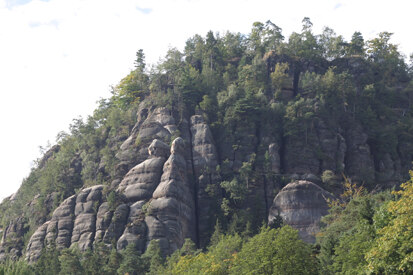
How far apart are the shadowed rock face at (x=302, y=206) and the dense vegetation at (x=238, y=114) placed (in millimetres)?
2260

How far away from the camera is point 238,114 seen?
9319 cm

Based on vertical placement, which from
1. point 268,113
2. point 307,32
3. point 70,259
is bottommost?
point 70,259

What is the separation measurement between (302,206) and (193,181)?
51.9 feet

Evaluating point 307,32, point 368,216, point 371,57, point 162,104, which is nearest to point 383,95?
point 371,57

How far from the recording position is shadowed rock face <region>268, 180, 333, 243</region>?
257 ft

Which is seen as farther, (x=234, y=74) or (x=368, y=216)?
(x=234, y=74)

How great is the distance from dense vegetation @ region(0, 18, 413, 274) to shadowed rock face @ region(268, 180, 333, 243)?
7.42ft

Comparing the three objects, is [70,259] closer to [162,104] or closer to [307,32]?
[162,104]

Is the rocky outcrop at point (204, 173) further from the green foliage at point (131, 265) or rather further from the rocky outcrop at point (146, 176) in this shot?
the green foliage at point (131, 265)

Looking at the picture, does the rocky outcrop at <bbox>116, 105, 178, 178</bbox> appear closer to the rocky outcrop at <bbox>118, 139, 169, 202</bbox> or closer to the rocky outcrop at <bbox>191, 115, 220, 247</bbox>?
the rocky outcrop at <bbox>118, 139, 169, 202</bbox>

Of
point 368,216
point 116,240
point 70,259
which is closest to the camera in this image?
point 368,216

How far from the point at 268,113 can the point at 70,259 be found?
131 ft

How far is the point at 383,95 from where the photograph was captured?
10131 cm

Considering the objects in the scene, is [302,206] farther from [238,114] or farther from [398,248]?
[398,248]
